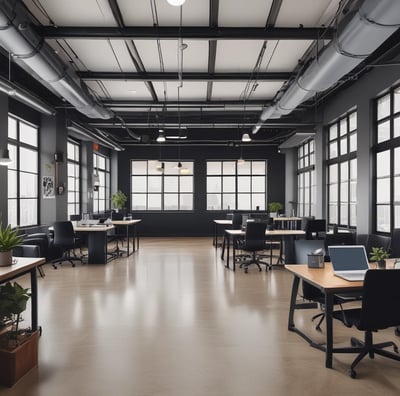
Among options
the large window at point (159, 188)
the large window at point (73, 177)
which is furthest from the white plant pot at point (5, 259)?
the large window at point (159, 188)

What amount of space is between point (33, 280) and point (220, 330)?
1.93 meters

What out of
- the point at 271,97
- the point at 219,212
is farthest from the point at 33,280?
the point at 219,212

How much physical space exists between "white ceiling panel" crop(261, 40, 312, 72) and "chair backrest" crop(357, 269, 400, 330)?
4076mm

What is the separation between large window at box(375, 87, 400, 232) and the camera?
6.16m

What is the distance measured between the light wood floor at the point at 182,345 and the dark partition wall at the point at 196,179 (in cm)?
778

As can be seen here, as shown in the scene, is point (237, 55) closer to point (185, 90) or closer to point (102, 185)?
point (185, 90)

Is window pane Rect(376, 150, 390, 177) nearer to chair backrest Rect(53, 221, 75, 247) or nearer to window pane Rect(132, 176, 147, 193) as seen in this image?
chair backrest Rect(53, 221, 75, 247)

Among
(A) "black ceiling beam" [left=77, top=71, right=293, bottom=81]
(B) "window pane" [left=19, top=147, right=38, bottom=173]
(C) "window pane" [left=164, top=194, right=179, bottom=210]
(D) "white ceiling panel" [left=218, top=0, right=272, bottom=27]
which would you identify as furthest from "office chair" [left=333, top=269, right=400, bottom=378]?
(C) "window pane" [left=164, top=194, right=179, bottom=210]

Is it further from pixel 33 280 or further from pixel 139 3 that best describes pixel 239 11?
pixel 33 280

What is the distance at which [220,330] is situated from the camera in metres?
3.83

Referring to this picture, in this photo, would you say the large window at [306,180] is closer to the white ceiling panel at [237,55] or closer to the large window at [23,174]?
the white ceiling panel at [237,55]

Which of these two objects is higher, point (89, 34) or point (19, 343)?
point (89, 34)

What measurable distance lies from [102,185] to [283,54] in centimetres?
890

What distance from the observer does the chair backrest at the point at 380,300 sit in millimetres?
2627
